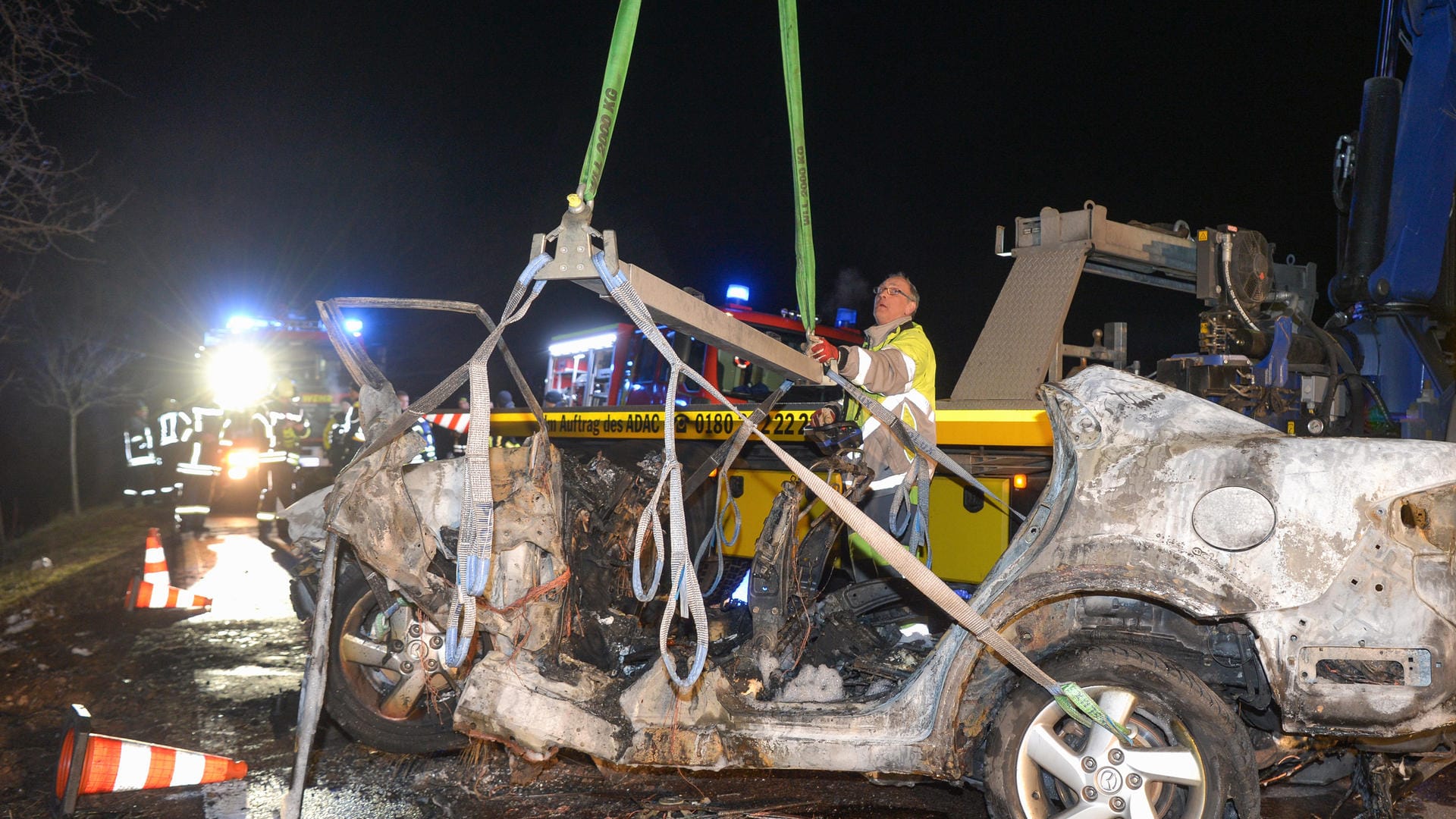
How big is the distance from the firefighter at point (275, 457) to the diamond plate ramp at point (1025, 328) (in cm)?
1028

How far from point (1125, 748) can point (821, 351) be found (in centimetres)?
185

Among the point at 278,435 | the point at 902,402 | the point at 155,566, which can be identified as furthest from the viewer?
the point at 278,435

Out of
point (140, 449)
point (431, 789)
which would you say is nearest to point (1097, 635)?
point (431, 789)

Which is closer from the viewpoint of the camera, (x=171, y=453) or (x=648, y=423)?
(x=648, y=423)

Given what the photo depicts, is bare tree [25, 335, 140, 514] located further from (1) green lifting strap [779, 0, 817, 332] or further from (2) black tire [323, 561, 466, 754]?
(1) green lifting strap [779, 0, 817, 332]

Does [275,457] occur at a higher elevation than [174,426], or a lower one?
lower

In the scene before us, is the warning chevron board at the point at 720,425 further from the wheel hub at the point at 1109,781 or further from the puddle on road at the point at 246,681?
the wheel hub at the point at 1109,781

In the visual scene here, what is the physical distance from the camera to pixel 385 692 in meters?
4.57

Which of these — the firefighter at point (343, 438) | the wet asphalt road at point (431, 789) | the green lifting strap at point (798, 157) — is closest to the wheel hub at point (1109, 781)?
the wet asphalt road at point (431, 789)

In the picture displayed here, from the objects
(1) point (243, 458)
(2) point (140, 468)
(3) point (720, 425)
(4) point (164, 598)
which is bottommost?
(4) point (164, 598)

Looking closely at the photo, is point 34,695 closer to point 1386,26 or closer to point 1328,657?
point 1328,657

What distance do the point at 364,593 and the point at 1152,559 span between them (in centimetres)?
356

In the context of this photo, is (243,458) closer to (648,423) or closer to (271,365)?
(271,365)

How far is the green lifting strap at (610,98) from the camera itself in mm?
2820
